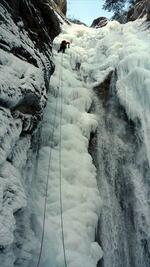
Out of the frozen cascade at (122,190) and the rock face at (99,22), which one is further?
the rock face at (99,22)

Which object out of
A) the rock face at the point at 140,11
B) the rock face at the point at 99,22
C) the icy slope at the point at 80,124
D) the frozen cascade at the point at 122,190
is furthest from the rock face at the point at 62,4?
the frozen cascade at the point at 122,190

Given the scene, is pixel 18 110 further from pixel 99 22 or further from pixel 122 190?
pixel 99 22

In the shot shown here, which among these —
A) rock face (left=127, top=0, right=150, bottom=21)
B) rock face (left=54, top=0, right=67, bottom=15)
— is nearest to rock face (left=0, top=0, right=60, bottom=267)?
rock face (left=127, top=0, right=150, bottom=21)

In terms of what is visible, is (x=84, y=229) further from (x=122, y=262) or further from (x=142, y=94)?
(x=142, y=94)

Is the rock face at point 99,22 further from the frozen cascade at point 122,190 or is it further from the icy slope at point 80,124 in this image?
the frozen cascade at point 122,190

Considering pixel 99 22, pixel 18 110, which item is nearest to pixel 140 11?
pixel 99 22
